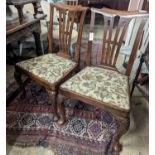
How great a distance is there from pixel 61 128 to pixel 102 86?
0.58 metres

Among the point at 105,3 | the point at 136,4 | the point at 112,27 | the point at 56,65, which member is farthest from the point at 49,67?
the point at 105,3

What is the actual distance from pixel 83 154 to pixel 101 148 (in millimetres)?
161

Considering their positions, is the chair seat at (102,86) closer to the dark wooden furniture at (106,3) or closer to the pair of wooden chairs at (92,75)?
the pair of wooden chairs at (92,75)

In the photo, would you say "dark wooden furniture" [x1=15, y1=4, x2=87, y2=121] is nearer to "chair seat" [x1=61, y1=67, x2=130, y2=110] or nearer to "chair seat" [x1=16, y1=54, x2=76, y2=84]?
"chair seat" [x1=16, y1=54, x2=76, y2=84]

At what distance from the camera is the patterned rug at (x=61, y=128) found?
1.31m

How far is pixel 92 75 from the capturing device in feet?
4.39

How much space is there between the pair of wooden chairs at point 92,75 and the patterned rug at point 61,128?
116mm

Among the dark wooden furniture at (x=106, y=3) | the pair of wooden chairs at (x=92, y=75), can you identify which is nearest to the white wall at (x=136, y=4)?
the pair of wooden chairs at (x=92, y=75)

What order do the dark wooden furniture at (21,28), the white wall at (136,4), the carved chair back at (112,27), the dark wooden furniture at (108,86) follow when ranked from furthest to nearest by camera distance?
1. the white wall at (136,4)
2. the dark wooden furniture at (21,28)
3. the carved chair back at (112,27)
4. the dark wooden furniture at (108,86)

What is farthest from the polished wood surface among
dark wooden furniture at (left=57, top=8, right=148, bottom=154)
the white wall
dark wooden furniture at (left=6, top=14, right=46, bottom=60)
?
the white wall

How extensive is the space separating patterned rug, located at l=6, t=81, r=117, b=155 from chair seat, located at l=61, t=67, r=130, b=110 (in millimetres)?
448

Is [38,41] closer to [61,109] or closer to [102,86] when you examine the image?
[61,109]
